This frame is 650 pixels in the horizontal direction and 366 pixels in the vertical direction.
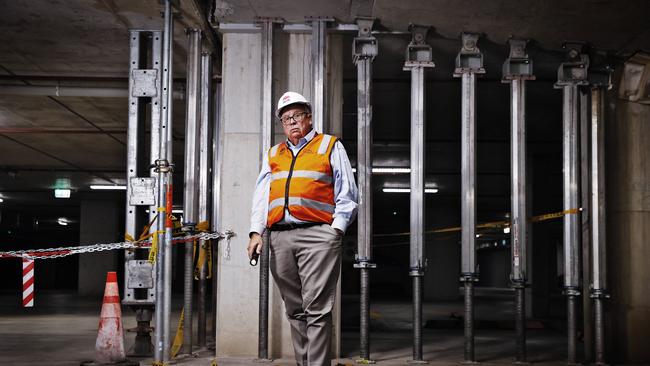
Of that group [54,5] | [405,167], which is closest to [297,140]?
[54,5]

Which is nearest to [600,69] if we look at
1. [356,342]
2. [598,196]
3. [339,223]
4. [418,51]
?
[598,196]

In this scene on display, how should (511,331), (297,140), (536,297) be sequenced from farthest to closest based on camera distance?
(536,297), (511,331), (297,140)

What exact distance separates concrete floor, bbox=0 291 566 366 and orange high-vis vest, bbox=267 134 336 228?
8.99 ft

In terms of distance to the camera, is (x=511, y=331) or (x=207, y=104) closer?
(x=207, y=104)

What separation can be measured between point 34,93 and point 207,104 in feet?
13.3

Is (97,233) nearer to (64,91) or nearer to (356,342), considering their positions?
(64,91)

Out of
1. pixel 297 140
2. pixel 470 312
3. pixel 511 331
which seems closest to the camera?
pixel 297 140

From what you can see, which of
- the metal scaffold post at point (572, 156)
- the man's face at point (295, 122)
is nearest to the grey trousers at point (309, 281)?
the man's face at point (295, 122)

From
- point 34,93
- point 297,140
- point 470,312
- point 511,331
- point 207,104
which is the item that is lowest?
point 511,331

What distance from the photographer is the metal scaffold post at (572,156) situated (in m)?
7.32

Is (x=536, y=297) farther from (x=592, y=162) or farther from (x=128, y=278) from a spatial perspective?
(x=128, y=278)

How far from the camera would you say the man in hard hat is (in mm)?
4242

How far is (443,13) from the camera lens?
22.2 feet

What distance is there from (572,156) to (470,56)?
4.89 feet
